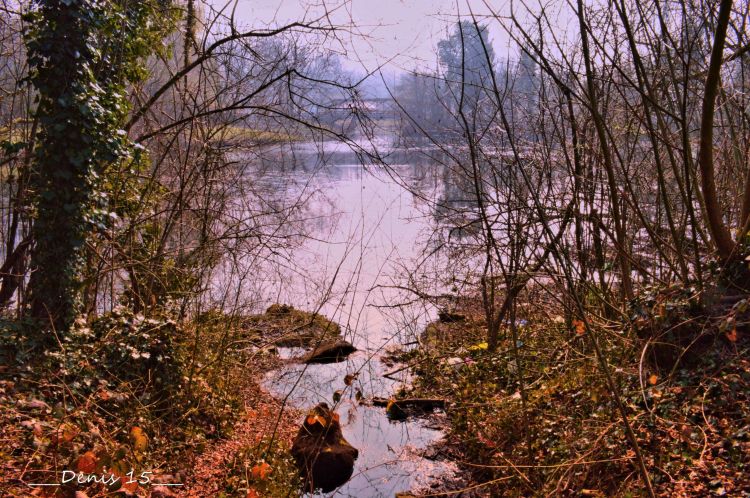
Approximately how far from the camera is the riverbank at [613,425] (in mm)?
4211

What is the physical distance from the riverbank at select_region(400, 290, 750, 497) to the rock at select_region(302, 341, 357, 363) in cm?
331

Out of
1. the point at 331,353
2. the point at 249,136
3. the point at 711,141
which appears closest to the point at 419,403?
the point at 331,353

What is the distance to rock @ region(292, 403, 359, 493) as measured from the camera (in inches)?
262

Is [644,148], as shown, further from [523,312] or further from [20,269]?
[20,269]

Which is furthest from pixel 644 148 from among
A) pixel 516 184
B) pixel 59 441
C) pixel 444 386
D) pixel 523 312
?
pixel 59 441

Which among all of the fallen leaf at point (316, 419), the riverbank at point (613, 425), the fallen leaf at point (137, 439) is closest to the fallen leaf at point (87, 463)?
the fallen leaf at point (137, 439)

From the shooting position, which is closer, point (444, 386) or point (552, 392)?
point (552, 392)

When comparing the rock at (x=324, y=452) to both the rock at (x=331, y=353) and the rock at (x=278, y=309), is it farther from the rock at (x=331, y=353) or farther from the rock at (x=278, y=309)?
the rock at (x=278, y=309)

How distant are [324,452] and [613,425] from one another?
3.14 m

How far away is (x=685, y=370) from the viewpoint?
193 inches

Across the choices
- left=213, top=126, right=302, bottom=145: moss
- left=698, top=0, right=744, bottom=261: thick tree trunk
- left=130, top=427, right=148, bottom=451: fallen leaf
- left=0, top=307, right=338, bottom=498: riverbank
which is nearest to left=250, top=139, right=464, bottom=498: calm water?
left=213, top=126, right=302, bottom=145: moss

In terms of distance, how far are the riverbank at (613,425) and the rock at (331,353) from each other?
10.9 ft

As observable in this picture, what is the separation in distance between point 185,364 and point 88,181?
7.12 ft

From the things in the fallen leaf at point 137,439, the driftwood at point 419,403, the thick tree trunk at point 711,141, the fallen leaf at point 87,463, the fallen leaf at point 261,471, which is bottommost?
the driftwood at point 419,403
